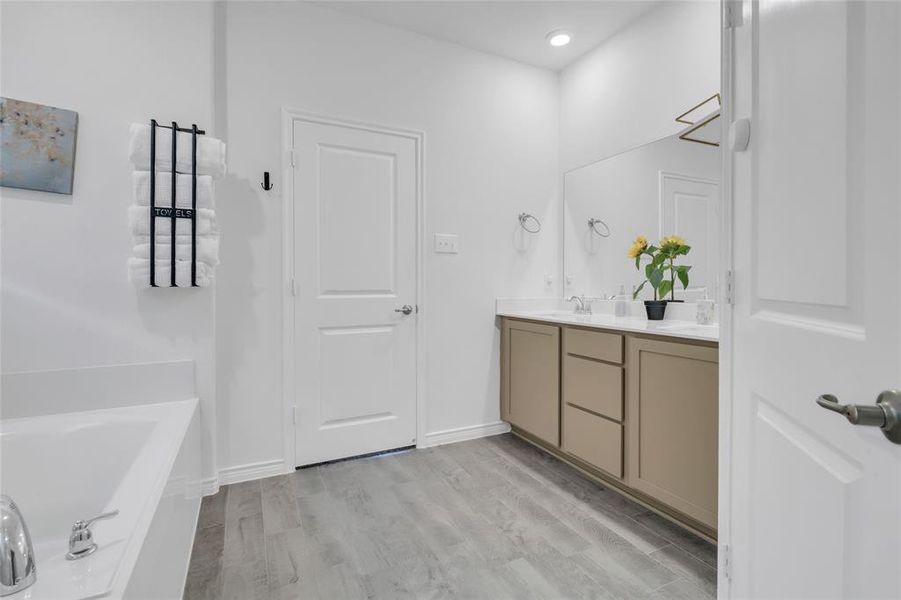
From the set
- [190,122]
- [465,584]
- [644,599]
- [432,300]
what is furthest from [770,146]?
[190,122]

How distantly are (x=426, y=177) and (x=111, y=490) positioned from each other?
7.25 feet

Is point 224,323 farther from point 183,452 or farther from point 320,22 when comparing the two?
point 320,22

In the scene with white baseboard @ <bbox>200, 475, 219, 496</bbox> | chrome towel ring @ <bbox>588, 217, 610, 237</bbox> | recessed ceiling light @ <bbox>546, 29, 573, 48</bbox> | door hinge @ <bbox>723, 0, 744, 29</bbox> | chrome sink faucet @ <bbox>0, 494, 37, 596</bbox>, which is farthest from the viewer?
chrome towel ring @ <bbox>588, 217, 610, 237</bbox>

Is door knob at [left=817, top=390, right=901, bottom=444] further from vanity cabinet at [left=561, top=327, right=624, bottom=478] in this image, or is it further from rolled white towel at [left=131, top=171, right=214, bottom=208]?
rolled white towel at [left=131, top=171, right=214, bottom=208]

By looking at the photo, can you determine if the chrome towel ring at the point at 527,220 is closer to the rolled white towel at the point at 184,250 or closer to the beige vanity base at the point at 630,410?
the beige vanity base at the point at 630,410

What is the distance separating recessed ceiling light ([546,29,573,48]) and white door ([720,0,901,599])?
81.0 inches

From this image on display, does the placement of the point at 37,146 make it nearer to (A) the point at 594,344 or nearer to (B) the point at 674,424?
(A) the point at 594,344

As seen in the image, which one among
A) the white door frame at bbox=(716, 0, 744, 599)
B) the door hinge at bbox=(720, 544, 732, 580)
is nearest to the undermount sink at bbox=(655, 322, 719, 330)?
the white door frame at bbox=(716, 0, 744, 599)

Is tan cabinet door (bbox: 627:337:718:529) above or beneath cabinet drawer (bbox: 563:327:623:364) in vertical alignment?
beneath

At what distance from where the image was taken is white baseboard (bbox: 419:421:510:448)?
2861 millimetres

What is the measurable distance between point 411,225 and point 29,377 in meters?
1.95

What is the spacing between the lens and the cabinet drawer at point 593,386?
212 cm

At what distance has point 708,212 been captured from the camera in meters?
2.35

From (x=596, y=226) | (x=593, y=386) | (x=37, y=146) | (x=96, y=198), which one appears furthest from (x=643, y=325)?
(x=37, y=146)
